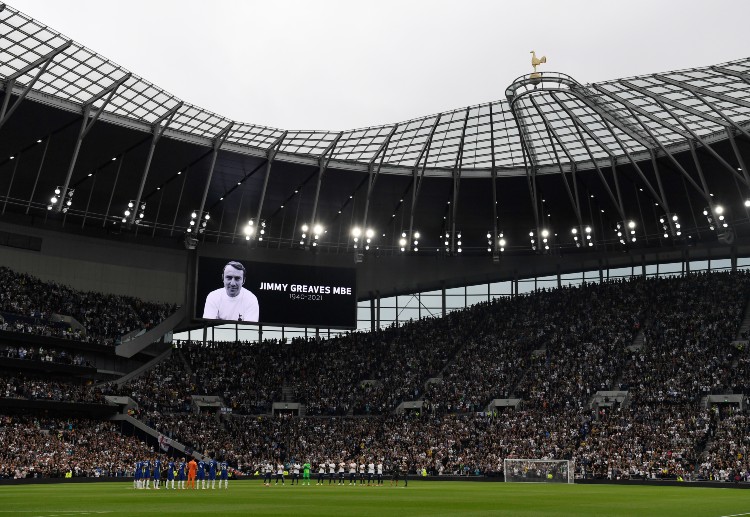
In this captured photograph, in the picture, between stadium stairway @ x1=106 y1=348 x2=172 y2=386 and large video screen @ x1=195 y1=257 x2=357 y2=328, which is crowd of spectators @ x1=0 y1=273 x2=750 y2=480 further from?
large video screen @ x1=195 y1=257 x2=357 y2=328

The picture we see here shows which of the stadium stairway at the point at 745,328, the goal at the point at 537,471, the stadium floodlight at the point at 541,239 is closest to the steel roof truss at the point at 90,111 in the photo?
the goal at the point at 537,471

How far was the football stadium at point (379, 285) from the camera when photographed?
5691 cm

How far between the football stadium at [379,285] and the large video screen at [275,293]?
0.20 metres

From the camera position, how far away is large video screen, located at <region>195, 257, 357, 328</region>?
71.7 metres

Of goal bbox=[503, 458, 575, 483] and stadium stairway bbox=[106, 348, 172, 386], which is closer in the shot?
goal bbox=[503, 458, 575, 483]

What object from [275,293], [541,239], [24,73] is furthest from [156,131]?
[541,239]

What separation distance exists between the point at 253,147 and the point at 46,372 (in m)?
24.6

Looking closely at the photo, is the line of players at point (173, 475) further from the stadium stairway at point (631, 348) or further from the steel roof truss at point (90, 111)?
the stadium stairway at point (631, 348)

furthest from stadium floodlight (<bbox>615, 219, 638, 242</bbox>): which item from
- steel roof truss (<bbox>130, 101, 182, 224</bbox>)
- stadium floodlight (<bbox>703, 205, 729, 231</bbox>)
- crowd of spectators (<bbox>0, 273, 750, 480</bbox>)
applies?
steel roof truss (<bbox>130, 101, 182, 224</bbox>)

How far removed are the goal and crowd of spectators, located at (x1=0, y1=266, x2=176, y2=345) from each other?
1405 inches

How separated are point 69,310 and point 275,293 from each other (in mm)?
17493

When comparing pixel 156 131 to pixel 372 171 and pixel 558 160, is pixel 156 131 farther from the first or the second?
pixel 558 160

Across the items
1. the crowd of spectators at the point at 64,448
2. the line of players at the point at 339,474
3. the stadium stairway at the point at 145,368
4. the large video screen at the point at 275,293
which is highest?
the large video screen at the point at 275,293

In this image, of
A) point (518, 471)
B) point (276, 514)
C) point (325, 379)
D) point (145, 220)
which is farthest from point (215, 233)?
point (276, 514)
